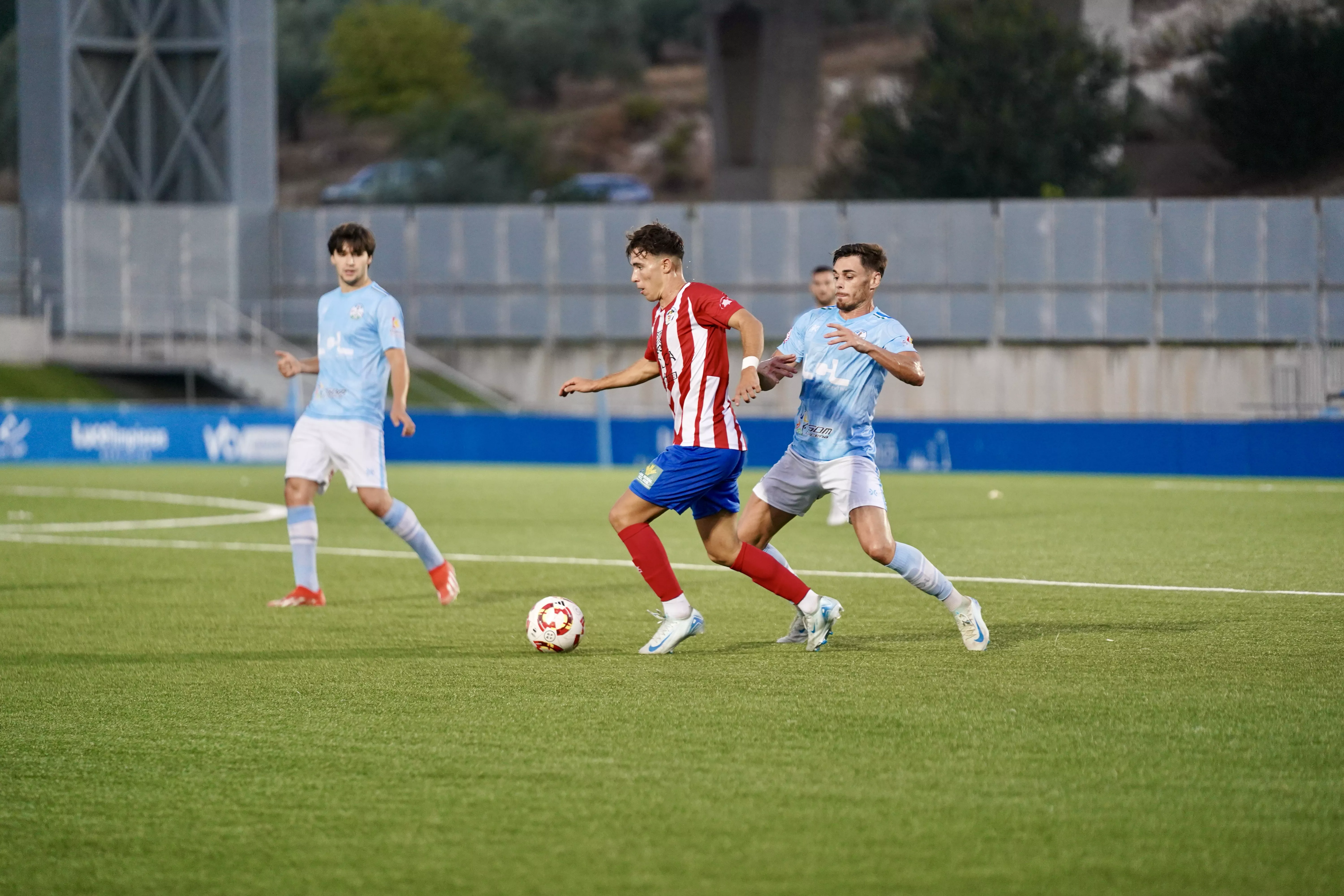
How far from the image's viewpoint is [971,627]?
8.39m

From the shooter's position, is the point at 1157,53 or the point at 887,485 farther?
the point at 1157,53

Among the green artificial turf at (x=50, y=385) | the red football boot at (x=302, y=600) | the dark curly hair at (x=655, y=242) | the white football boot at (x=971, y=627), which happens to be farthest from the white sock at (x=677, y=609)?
the green artificial turf at (x=50, y=385)

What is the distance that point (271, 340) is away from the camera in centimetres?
3984

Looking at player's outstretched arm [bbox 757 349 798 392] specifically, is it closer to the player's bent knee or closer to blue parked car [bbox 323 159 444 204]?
the player's bent knee

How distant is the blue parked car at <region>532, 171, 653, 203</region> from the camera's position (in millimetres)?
57344

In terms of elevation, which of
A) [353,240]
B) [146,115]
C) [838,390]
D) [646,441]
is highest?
[146,115]

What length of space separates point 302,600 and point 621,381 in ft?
10.7

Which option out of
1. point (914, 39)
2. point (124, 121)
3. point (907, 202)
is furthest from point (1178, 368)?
point (914, 39)

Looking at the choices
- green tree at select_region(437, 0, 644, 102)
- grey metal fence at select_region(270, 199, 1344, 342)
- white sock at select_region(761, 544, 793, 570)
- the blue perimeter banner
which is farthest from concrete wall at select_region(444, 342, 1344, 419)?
green tree at select_region(437, 0, 644, 102)

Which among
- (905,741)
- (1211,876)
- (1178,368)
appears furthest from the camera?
(1178,368)

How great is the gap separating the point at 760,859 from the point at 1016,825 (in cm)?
81

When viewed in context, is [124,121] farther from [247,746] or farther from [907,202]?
[247,746]

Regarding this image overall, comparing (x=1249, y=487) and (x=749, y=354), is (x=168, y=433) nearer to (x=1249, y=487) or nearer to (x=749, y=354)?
(x=1249, y=487)

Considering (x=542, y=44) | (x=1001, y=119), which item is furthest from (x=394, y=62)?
(x=1001, y=119)
